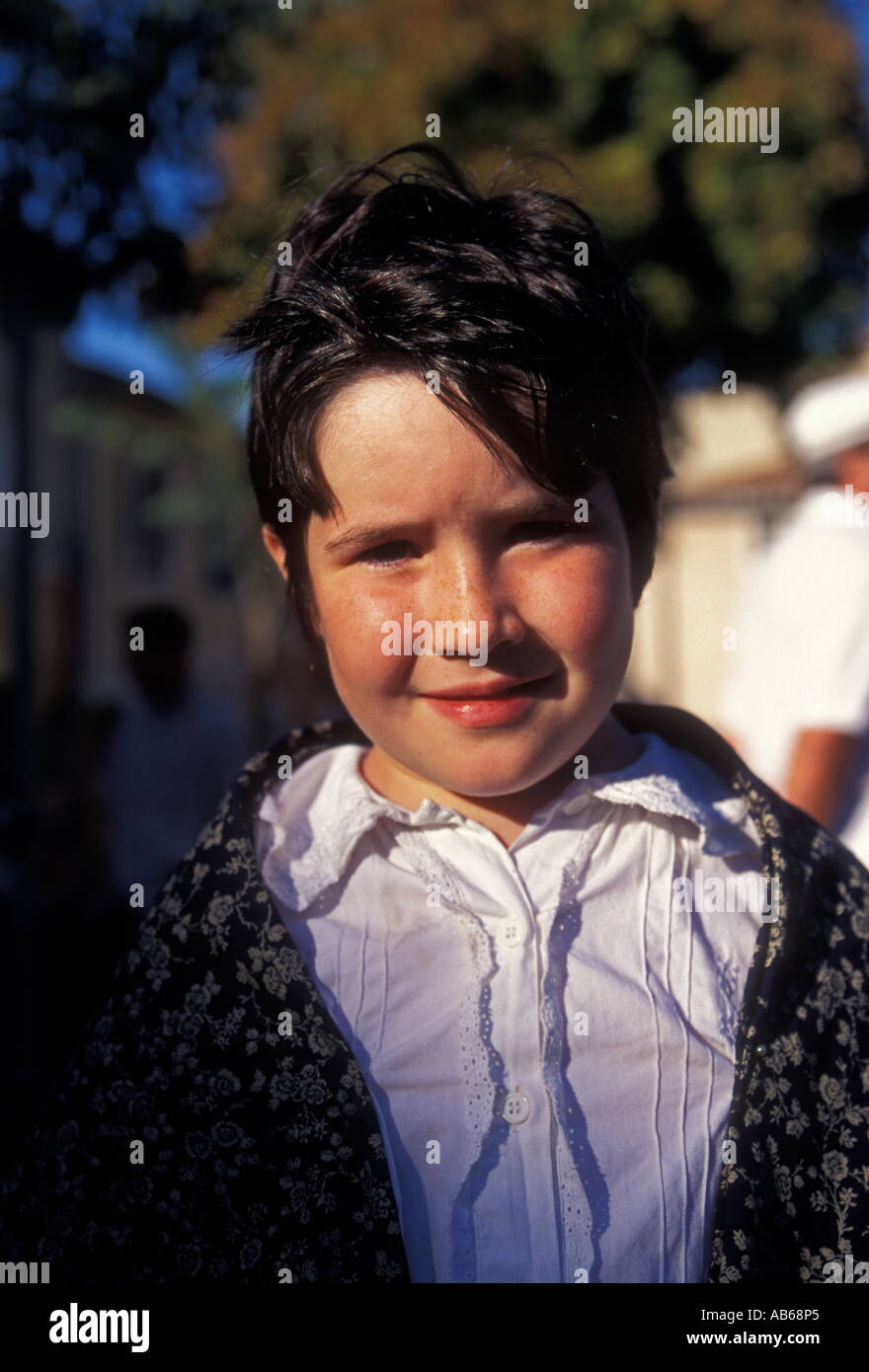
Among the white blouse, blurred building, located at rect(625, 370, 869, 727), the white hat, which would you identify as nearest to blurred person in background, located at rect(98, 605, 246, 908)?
the white hat

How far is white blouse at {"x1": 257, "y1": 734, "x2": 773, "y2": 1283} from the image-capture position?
1041 millimetres

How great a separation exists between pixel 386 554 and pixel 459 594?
0.31 feet

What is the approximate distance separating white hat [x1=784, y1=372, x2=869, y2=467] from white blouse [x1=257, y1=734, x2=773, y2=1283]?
1.84m

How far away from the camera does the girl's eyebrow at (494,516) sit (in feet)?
3.45

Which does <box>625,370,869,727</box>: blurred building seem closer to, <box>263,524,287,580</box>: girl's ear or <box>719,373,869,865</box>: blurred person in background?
<box>719,373,869,865</box>: blurred person in background

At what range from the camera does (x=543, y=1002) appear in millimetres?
1087

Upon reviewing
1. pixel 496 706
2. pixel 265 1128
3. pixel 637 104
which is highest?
pixel 637 104

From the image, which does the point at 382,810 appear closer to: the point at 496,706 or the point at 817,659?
the point at 496,706

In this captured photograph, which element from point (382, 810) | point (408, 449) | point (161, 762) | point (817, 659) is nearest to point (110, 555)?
point (161, 762)

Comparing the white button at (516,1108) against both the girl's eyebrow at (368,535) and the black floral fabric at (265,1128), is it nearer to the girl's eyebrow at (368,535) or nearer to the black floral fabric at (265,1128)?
the black floral fabric at (265,1128)

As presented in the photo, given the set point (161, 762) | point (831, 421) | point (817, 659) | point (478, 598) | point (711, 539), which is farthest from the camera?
point (711, 539)

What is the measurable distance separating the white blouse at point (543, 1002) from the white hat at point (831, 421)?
1.84 m
